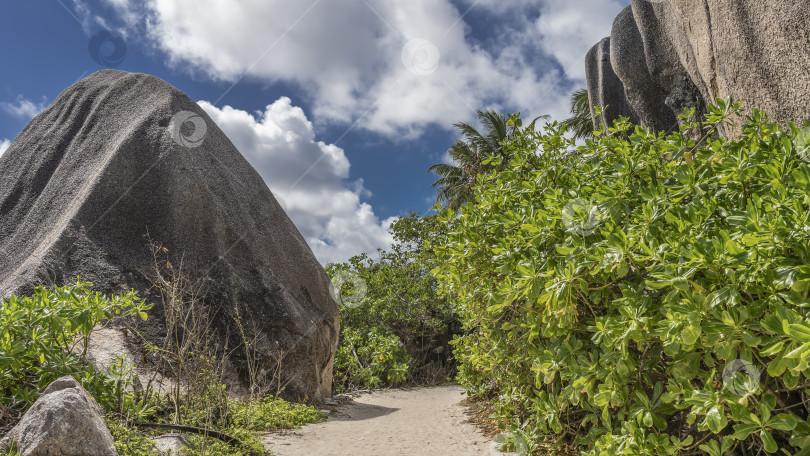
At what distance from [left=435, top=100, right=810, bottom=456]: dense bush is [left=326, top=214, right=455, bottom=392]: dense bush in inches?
378

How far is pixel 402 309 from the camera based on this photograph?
588 inches

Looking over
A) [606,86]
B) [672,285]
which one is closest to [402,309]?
[606,86]

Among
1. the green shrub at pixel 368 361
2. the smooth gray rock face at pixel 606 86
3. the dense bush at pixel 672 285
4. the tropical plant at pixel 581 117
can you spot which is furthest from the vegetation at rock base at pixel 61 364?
the tropical plant at pixel 581 117

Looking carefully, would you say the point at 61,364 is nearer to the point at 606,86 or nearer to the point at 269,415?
the point at 269,415

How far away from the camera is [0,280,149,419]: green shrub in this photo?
410 cm

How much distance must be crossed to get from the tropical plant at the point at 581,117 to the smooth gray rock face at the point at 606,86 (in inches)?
302

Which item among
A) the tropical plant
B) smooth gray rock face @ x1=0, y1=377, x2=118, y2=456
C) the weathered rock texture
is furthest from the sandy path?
the tropical plant

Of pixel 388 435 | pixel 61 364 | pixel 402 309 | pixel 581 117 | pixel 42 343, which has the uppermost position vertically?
pixel 581 117

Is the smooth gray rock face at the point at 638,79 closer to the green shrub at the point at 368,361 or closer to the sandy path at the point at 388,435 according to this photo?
the sandy path at the point at 388,435

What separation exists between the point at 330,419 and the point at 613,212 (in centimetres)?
606

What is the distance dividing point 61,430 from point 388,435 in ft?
12.0

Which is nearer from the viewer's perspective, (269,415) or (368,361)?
(269,415)

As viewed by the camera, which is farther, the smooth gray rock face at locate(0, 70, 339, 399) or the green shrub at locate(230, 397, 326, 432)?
the smooth gray rock face at locate(0, 70, 339, 399)

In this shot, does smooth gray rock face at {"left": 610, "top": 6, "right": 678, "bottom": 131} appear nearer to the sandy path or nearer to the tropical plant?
the sandy path
